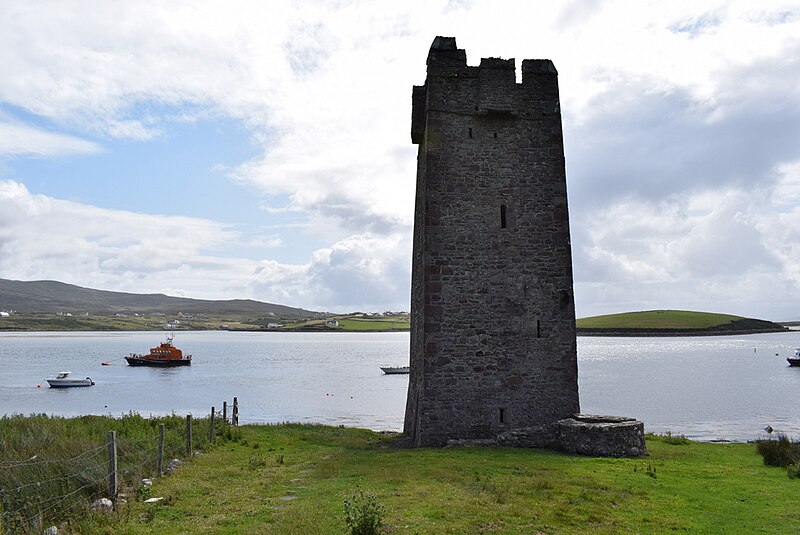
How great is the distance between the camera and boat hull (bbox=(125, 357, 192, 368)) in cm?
8200

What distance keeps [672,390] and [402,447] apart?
138 ft

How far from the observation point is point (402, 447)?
63.3ft

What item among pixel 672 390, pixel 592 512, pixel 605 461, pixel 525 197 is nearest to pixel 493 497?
pixel 592 512

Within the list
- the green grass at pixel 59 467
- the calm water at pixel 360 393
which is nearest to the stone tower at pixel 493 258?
the green grass at pixel 59 467

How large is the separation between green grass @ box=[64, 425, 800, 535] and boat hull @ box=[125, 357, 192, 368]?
69539mm

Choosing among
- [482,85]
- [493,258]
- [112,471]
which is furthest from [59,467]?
[482,85]

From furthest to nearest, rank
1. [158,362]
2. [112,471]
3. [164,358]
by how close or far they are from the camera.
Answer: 1. [164,358]
2. [158,362]
3. [112,471]

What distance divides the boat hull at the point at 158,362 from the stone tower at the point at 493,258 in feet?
230

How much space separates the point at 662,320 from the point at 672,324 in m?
6.40

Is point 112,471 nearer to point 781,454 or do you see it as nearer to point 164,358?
point 781,454

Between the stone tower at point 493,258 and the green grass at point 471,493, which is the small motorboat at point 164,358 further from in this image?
the stone tower at point 493,258

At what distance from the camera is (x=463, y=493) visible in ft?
38.0

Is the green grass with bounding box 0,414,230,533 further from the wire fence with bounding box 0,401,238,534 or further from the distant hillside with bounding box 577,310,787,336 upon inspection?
the distant hillside with bounding box 577,310,787,336

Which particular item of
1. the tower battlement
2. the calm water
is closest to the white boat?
the calm water
